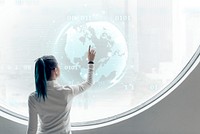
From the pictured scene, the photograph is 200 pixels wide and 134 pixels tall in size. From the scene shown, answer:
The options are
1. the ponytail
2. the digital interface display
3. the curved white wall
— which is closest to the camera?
the ponytail

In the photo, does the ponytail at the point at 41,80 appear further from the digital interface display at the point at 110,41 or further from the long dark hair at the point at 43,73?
the digital interface display at the point at 110,41

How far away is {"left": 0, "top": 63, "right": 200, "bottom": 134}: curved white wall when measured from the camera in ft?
6.34

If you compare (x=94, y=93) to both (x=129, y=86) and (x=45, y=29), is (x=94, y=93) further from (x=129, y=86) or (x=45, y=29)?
(x=45, y=29)

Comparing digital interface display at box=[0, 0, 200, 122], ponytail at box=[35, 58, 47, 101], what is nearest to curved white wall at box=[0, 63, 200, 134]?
digital interface display at box=[0, 0, 200, 122]

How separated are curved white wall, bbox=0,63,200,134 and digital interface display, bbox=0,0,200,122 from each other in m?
0.17

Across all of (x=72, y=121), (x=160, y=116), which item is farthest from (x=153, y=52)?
(x=72, y=121)

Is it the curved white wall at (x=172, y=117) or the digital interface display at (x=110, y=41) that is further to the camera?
the digital interface display at (x=110, y=41)

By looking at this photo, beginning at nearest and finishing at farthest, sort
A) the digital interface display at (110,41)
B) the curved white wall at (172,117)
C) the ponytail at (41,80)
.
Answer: the ponytail at (41,80)
the curved white wall at (172,117)
the digital interface display at (110,41)

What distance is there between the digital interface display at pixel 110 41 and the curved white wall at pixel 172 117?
167 mm

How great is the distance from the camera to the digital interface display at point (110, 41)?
6.92 feet

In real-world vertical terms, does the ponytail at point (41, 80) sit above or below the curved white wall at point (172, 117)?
above

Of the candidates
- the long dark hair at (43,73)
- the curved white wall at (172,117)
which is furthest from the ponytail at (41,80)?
the curved white wall at (172,117)

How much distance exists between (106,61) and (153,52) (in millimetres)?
304

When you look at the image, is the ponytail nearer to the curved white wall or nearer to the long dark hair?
the long dark hair
